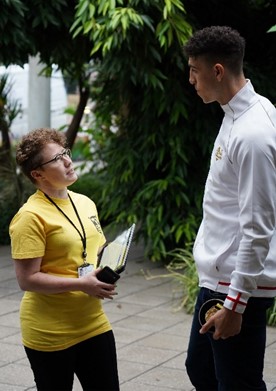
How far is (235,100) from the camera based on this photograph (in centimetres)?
341

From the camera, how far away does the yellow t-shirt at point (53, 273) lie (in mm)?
3713

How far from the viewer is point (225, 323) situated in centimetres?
329

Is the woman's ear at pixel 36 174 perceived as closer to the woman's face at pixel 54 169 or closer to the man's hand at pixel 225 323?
the woman's face at pixel 54 169

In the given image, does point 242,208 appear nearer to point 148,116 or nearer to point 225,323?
point 225,323

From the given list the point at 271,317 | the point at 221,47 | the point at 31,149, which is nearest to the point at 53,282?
the point at 31,149

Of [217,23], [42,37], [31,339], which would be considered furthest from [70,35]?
[31,339]

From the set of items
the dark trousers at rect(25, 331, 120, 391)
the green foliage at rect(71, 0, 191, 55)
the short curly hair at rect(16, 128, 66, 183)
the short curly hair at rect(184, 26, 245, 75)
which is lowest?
the dark trousers at rect(25, 331, 120, 391)

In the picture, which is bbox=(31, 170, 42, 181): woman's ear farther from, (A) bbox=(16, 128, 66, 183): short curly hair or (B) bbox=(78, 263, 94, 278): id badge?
(B) bbox=(78, 263, 94, 278): id badge

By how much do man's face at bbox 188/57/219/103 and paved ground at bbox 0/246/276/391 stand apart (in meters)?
2.43

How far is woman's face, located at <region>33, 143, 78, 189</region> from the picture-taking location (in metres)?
3.83

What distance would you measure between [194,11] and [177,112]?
112cm

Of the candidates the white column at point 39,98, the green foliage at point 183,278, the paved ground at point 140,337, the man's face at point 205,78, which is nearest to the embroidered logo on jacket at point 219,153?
the man's face at point 205,78

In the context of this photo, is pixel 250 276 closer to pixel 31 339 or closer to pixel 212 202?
pixel 212 202

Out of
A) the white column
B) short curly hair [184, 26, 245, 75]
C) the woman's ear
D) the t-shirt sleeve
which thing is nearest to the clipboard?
the t-shirt sleeve
